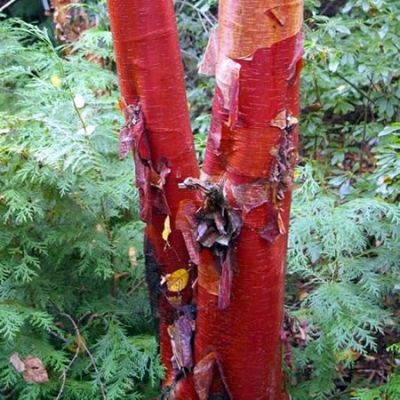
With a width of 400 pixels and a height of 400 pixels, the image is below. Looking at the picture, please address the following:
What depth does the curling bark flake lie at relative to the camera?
0.95 m

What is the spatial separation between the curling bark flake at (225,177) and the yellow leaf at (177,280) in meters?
0.03

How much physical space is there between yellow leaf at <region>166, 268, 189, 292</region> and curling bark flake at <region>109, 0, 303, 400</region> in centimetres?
3

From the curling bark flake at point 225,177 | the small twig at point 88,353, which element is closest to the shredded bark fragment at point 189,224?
the curling bark flake at point 225,177

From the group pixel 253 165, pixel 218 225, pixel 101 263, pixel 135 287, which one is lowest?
pixel 135 287

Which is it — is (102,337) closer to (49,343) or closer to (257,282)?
(49,343)

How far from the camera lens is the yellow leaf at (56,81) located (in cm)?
152

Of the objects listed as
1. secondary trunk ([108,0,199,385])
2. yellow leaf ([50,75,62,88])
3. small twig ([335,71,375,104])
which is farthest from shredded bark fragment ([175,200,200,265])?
small twig ([335,71,375,104])

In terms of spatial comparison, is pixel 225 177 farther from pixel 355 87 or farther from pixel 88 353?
pixel 355 87

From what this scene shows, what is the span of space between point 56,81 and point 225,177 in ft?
Answer: 2.28

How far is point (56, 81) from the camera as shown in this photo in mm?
1536

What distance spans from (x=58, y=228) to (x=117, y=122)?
395 mm

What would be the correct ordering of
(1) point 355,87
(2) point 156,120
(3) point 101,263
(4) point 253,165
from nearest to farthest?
(4) point 253,165, (2) point 156,120, (3) point 101,263, (1) point 355,87

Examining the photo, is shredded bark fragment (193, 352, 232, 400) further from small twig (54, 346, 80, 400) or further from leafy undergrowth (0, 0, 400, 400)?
small twig (54, 346, 80, 400)

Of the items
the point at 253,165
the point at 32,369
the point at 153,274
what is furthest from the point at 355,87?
the point at 32,369
